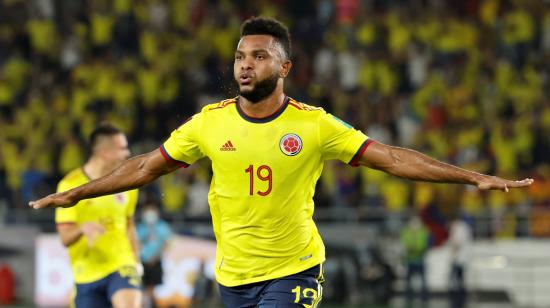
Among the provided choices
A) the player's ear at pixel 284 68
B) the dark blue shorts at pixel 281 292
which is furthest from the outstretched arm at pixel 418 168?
the dark blue shorts at pixel 281 292

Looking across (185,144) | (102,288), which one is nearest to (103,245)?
(102,288)

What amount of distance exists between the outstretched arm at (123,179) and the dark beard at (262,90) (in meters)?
0.67

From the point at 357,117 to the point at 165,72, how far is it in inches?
174

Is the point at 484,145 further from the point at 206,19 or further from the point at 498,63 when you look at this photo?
the point at 206,19

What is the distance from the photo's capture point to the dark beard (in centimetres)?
622

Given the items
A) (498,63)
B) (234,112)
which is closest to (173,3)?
(498,63)

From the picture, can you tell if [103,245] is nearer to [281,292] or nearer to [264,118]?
[281,292]

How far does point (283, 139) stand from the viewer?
633cm

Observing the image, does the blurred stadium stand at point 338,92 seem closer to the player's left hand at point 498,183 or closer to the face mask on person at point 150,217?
the face mask on person at point 150,217

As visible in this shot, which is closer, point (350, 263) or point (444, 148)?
point (350, 263)

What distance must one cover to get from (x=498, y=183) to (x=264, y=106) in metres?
1.40

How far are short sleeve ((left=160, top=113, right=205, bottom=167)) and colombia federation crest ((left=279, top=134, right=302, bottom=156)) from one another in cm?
51

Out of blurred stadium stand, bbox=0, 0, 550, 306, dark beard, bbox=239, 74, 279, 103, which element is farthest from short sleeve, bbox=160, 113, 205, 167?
blurred stadium stand, bbox=0, 0, 550, 306

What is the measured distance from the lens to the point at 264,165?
633 centimetres
